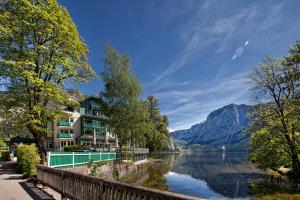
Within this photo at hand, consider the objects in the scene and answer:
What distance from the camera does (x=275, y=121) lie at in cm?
2641

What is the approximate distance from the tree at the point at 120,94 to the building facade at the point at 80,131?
42.2 ft

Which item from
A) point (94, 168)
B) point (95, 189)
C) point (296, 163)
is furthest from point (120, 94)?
point (95, 189)

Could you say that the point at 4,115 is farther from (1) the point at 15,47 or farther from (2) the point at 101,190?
(2) the point at 101,190

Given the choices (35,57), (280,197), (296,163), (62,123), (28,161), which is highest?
(35,57)

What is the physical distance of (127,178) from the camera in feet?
105

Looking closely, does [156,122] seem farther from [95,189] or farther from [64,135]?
[95,189]

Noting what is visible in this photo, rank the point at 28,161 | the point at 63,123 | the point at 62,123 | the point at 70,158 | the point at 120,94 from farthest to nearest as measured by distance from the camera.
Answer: the point at 63,123, the point at 62,123, the point at 120,94, the point at 70,158, the point at 28,161

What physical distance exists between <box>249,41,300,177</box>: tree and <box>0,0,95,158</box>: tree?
19.6 metres

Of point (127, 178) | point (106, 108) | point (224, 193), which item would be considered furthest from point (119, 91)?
point (224, 193)

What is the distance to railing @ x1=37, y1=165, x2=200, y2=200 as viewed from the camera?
17.1ft

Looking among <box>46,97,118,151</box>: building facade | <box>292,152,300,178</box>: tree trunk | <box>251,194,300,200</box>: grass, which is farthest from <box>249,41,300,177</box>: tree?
<box>46,97,118,151</box>: building facade

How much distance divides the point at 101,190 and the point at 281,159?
24.9m

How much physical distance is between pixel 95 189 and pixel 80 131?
56.3 meters

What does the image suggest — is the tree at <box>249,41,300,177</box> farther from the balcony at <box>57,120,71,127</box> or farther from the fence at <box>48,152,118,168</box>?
the balcony at <box>57,120,71,127</box>
